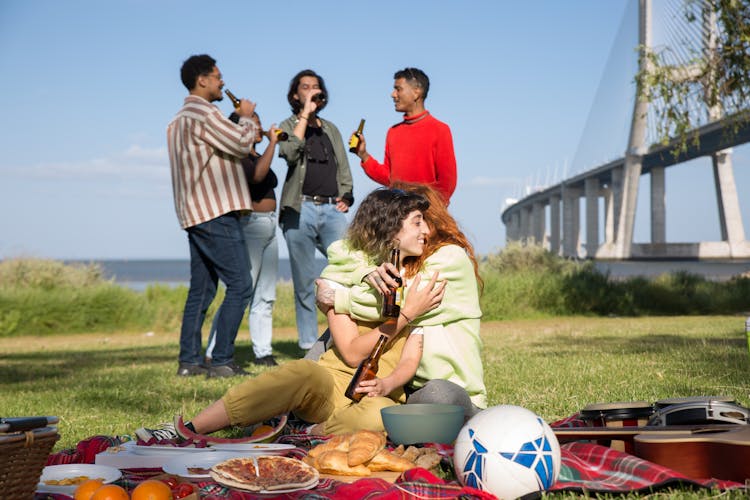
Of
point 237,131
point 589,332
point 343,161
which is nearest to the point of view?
point 237,131

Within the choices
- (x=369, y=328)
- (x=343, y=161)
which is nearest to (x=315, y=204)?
(x=343, y=161)

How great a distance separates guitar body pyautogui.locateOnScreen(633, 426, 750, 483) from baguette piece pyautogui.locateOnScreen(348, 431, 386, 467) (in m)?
0.74

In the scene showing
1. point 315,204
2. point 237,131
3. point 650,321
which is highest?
point 237,131

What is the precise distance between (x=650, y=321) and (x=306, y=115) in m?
6.99

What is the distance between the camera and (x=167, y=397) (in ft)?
13.7

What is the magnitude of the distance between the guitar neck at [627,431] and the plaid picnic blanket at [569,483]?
0.13 meters

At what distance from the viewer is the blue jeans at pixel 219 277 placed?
459 cm

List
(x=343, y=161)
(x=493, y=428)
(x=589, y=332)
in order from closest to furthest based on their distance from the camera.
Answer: (x=493, y=428) < (x=343, y=161) < (x=589, y=332)

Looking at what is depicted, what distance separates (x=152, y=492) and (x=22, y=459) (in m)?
0.31

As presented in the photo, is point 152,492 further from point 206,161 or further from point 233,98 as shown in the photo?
point 233,98

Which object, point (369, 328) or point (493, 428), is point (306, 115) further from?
point (493, 428)

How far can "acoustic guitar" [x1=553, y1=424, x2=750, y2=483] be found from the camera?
2.05m

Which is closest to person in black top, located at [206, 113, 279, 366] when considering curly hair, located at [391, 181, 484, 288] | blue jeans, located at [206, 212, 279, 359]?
blue jeans, located at [206, 212, 279, 359]

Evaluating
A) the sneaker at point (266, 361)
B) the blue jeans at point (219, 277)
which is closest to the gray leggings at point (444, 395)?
the blue jeans at point (219, 277)
